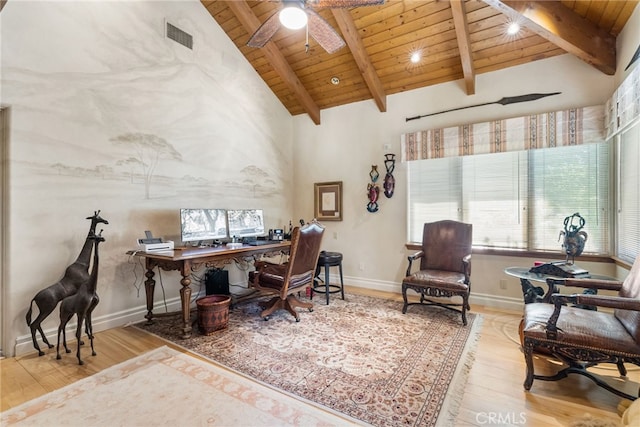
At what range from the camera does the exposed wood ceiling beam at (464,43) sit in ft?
9.90

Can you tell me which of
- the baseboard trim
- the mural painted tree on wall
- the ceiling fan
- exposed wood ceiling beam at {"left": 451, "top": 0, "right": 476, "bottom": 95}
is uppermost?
exposed wood ceiling beam at {"left": 451, "top": 0, "right": 476, "bottom": 95}

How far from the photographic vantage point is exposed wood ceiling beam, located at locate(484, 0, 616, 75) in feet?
8.62

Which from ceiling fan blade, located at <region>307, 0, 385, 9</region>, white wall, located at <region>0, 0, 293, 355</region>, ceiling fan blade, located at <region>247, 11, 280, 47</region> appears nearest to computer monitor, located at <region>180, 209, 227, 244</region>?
white wall, located at <region>0, 0, 293, 355</region>

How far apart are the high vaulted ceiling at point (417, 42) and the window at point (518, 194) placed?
98 centimetres

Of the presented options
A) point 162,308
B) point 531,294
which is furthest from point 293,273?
point 531,294

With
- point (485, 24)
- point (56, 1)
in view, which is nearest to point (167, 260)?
point (56, 1)

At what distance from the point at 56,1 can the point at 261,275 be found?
3282 millimetres

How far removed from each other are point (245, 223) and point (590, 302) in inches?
142

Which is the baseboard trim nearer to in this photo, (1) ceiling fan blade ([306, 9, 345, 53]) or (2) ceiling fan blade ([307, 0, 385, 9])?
(1) ceiling fan blade ([306, 9, 345, 53])

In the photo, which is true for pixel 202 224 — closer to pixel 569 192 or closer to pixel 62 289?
pixel 62 289

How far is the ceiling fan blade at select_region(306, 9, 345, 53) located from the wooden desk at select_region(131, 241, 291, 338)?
2.27 metres

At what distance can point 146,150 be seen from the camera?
3344 millimetres

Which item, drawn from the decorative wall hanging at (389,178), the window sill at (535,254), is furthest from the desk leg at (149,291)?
the window sill at (535,254)

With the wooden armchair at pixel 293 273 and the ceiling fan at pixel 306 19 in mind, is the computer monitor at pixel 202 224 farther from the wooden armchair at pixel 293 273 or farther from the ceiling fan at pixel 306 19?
the ceiling fan at pixel 306 19
